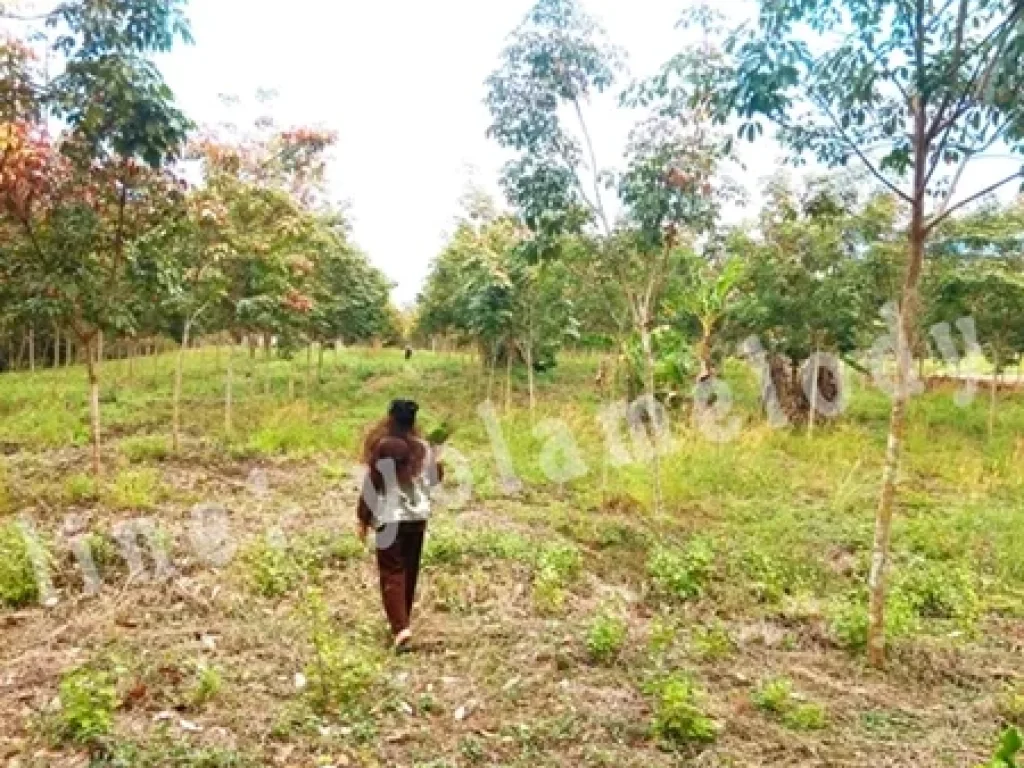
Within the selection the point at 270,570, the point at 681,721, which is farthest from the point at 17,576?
the point at 681,721

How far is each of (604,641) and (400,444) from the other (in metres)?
1.66

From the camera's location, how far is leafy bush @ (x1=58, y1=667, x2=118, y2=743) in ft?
12.5

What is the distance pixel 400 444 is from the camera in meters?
5.21

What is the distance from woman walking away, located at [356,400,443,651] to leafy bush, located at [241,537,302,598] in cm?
123

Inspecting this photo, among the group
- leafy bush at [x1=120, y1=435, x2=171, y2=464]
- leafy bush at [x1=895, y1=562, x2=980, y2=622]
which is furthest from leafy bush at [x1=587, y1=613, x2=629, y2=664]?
leafy bush at [x1=120, y1=435, x2=171, y2=464]

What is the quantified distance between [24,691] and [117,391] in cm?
1763

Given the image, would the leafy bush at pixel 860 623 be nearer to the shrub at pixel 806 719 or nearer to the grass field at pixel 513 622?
the grass field at pixel 513 622

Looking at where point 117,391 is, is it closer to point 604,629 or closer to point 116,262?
point 116,262

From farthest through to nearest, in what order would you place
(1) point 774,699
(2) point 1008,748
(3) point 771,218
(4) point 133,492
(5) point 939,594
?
(3) point 771,218
(4) point 133,492
(5) point 939,594
(1) point 774,699
(2) point 1008,748

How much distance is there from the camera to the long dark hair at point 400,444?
5.19 meters

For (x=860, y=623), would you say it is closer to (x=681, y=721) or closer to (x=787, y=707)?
(x=787, y=707)

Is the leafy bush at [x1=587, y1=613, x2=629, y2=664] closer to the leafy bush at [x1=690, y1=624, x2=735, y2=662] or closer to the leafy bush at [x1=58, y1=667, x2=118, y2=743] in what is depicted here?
the leafy bush at [x1=690, y1=624, x2=735, y2=662]

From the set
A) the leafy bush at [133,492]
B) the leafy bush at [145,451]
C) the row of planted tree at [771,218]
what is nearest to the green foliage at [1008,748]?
the row of planted tree at [771,218]

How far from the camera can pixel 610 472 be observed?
12203 mm
